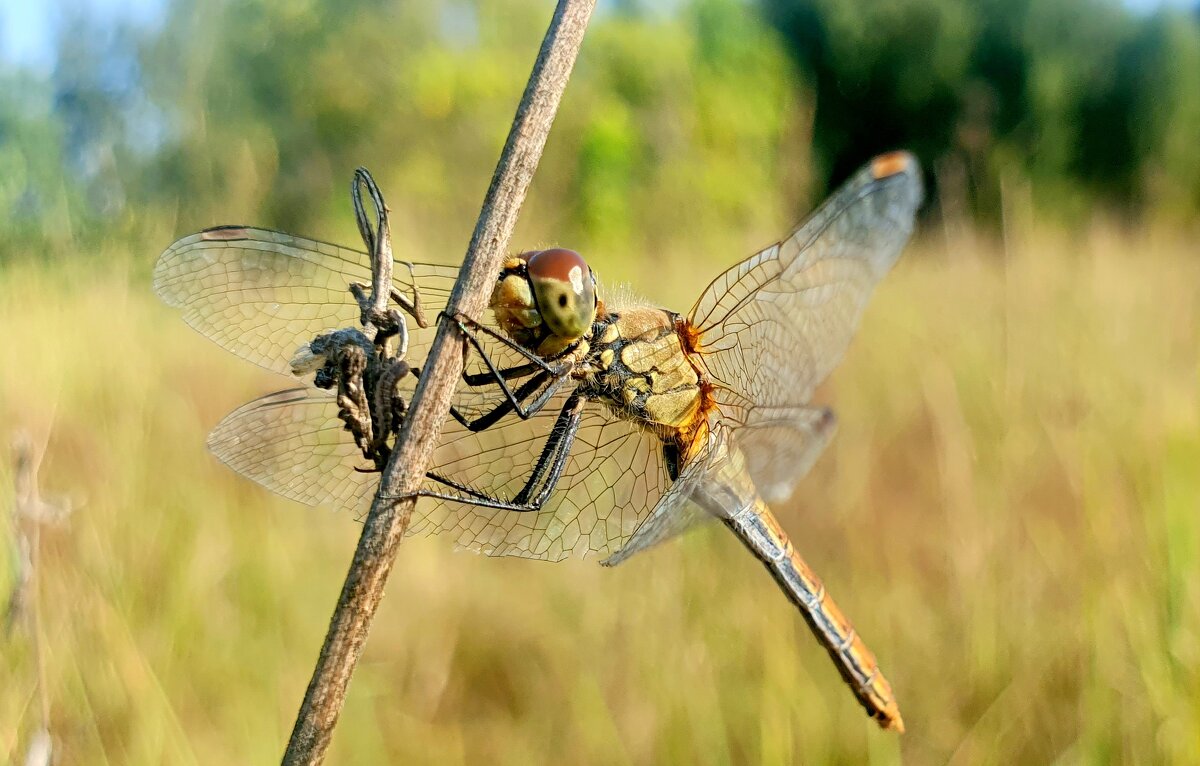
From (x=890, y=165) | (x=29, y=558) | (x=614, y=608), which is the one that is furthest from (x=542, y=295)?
(x=614, y=608)

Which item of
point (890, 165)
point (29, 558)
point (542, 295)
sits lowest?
point (29, 558)

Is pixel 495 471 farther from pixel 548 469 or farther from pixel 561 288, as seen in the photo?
pixel 561 288

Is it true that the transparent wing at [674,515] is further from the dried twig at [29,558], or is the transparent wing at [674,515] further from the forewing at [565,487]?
the dried twig at [29,558]

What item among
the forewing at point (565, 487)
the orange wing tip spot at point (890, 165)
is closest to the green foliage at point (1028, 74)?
the orange wing tip spot at point (890, 165)

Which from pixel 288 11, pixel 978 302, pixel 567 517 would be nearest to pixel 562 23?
pixel 567 517

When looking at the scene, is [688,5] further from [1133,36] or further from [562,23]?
[562,23]
